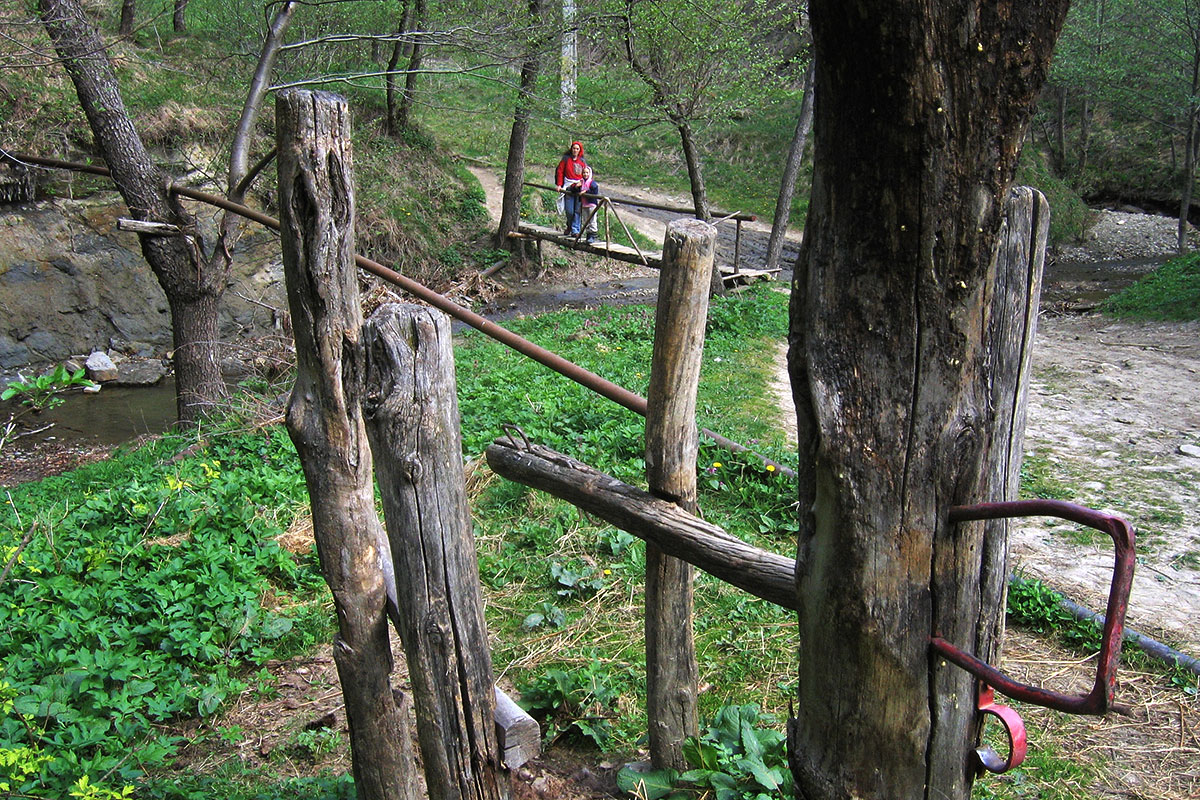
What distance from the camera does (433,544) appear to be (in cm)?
213

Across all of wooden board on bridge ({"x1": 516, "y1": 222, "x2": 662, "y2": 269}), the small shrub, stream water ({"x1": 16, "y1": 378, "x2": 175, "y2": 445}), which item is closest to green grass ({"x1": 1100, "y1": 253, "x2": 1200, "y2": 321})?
wooden board on bridge ({"x1": 516, "y1": 222, "x2": 662, "y2": 269})

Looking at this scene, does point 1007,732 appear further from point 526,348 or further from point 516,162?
point 516,162

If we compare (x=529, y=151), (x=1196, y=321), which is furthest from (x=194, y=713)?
(x=529, y=151)

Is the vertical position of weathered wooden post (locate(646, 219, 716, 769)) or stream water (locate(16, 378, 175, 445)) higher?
weathered wooden post (locate(646, 219, 716, 769))

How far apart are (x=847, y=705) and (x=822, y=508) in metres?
0.35

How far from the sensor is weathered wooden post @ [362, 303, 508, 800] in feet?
6.75

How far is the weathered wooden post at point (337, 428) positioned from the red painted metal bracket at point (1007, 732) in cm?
157

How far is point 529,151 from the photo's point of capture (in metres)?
21.7

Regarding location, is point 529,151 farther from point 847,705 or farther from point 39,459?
point 847,705

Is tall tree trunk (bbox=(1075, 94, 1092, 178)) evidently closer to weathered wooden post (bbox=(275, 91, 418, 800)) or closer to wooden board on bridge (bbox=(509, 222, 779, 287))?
wooden board on bridge (bbox=(509, 222, 779, 287))

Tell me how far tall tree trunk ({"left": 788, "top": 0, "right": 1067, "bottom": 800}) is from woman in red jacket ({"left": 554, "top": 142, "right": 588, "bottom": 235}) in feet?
43.3

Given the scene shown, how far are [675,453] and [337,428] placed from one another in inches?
Result: 38.9

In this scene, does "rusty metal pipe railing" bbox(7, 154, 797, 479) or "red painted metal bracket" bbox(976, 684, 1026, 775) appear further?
"rusty metal pipe railing" bbox(7, 154, 797, 479)

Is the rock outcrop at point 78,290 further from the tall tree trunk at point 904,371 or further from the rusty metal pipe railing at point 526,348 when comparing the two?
the tall tree trunk at point 904,371
